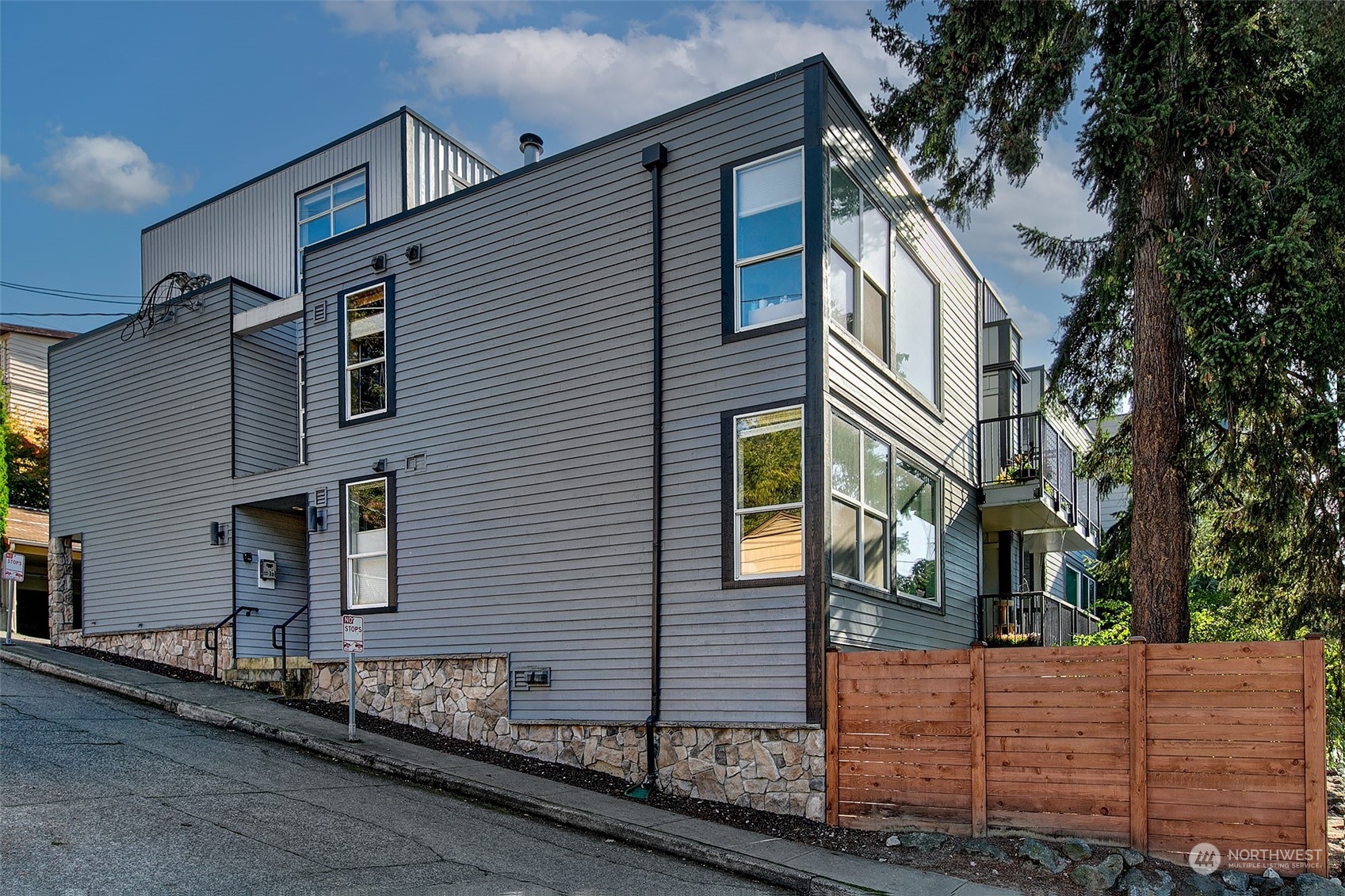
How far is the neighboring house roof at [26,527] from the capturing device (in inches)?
883

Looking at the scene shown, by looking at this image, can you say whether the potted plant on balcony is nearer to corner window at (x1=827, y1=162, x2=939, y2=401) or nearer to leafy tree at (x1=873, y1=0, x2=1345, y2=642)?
corner window at (x1=827, y1=162, x2=939, y2=401)

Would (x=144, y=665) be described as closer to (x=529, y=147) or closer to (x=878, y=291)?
(x=529, y=147)

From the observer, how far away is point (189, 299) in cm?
1725

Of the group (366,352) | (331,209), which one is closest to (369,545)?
(366,352)

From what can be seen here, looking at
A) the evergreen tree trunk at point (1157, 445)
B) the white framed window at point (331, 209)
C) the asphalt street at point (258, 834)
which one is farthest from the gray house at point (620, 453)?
the evergreen tree trunk at point (1157, 445)

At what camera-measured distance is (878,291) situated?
1223 centimetres

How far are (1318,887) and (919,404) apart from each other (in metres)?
6.93

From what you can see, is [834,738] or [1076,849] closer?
Result: [1076,849]

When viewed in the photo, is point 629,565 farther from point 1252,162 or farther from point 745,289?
point 1252,162

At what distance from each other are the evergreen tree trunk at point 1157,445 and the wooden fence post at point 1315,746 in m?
2.35

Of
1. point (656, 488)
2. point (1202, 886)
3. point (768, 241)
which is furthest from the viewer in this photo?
point (656, 488)

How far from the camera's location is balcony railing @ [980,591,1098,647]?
14422mm

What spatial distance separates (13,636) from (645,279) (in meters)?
15.9

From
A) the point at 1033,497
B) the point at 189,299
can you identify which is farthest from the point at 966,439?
the point at 189,299
